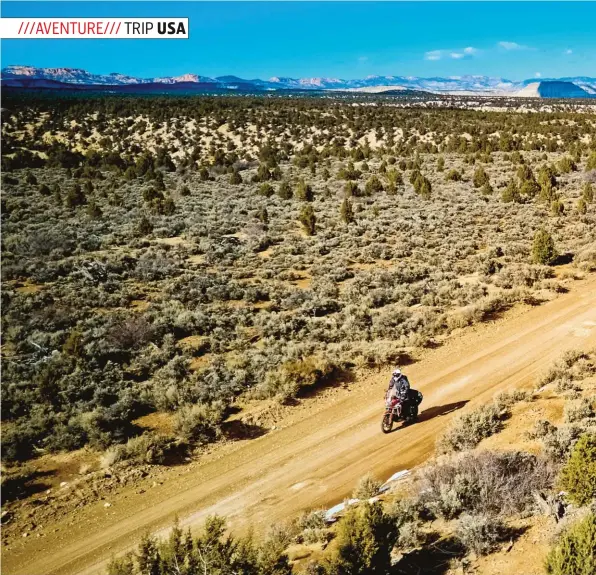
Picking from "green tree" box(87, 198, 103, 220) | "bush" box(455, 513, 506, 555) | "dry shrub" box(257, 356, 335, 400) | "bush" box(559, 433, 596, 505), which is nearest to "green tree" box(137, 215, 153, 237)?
"green tree" box(87, 198, 103, 220)

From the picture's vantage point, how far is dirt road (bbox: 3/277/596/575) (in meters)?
8.01

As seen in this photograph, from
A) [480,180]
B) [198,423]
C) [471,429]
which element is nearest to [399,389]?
[471,429]

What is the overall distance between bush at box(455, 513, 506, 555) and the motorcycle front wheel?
3611 millimetres

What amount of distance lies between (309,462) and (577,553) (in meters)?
5.25

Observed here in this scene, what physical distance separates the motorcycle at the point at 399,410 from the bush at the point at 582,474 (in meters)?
3.82

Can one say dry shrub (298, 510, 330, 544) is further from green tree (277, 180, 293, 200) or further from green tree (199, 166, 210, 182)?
green tree (199, 166, 210, 182)

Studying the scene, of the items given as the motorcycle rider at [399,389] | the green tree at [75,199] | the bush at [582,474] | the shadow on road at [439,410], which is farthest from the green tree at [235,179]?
the bush at [582,474]

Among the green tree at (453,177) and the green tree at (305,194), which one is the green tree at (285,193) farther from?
the green tree at (453,177)

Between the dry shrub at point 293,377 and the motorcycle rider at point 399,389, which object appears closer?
the motorcycle rider at point 399,389

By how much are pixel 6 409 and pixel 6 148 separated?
51.8 metres

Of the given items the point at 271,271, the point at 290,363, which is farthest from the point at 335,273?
the point at 290,363

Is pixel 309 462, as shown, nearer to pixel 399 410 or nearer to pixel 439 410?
pixel 399 410

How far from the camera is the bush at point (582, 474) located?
6.82 metres

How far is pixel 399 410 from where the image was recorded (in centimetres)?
1058
